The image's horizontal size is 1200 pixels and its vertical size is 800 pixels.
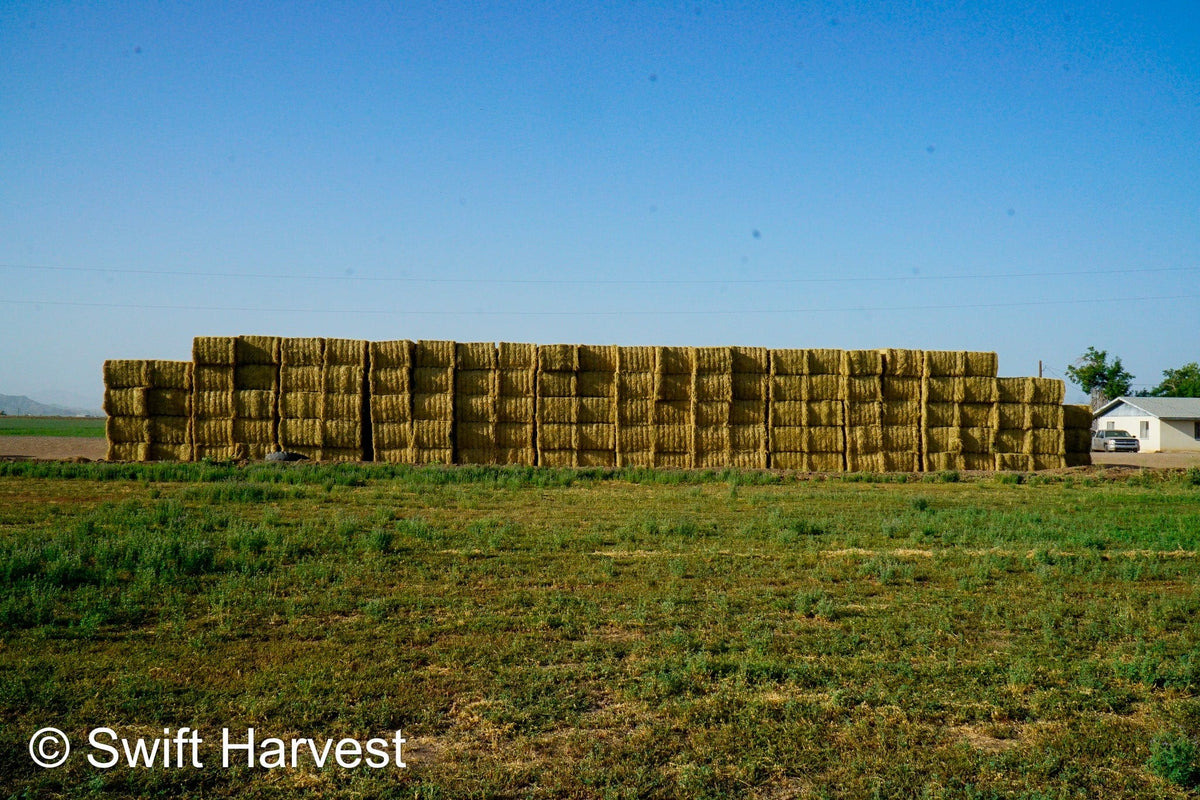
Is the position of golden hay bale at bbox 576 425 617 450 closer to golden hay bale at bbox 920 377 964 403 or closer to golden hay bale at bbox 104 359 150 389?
golden hay bale at bbox 920 377 964 403

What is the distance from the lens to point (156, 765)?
5.71 m

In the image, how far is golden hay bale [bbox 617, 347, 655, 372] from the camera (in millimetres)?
29844

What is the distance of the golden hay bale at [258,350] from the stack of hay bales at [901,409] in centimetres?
1953

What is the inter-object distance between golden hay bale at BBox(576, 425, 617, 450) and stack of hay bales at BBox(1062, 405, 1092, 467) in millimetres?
15838

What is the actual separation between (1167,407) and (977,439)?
49.5 meters

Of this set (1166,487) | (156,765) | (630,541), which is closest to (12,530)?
(630,541)

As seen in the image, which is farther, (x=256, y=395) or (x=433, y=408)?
(x=433, y=408)

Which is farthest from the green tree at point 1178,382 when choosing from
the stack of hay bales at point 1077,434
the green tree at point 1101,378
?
the stack of hay bales at point 1077,434

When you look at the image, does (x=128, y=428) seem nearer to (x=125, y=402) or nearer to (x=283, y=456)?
(x=125, y=402)

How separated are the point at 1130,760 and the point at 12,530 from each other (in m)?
14.6

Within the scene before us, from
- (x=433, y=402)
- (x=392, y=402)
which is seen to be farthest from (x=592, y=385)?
(x=392, y=402)

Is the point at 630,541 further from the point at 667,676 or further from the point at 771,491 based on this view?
the point at 771,491

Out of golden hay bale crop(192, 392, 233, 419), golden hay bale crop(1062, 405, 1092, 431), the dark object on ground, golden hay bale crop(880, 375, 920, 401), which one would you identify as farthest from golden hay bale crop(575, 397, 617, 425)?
golden hay bale crop(1062, 405, 1092, 431)

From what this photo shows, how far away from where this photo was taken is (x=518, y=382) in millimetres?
29625
